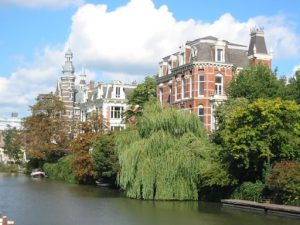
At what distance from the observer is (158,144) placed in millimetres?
34531

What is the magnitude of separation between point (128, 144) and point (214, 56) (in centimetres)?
1635

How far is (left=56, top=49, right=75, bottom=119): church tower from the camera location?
8988cm

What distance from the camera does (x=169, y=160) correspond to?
3375cm

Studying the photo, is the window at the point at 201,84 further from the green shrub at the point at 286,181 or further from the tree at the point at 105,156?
the green shrub at the point at 286,181

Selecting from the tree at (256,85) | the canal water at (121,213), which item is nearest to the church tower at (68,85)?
the tree at (256,85)

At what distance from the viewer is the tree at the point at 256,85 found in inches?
1598

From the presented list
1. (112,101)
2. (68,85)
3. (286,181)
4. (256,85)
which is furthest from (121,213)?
(68,85)

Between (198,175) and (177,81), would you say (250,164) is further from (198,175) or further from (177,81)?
(177,81)

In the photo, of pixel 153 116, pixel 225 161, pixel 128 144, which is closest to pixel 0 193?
pixel 128 144

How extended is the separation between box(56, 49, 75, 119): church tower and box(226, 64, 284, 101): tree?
5076 cm

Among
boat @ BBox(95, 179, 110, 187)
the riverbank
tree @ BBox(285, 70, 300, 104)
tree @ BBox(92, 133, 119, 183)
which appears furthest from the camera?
boat @ BBox(95, 179, 110, 187)

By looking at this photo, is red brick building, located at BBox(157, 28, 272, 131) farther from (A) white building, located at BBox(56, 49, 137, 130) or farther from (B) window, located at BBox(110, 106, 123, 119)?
(B) window, located at BBox(110, 106, 123, 119)

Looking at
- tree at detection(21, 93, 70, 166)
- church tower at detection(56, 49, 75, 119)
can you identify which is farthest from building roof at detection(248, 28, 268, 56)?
church tower at detection(56, 49, 75, 119)

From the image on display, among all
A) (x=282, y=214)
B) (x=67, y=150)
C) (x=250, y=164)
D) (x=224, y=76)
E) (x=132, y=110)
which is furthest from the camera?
(x=67, y=150)
